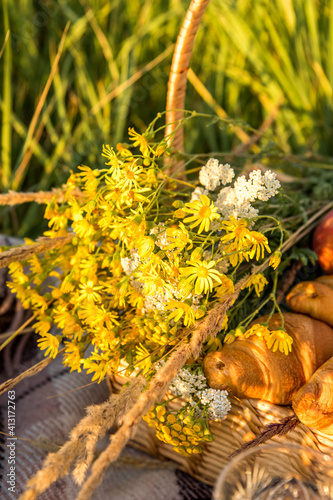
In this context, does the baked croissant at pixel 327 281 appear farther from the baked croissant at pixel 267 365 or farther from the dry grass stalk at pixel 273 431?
the dry grass stalk at pixel 273 431

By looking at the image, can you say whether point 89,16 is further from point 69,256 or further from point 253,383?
point 253,383

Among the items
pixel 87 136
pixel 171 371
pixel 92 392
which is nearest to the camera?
pixel 171 371

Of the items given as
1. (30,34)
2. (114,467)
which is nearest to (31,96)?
(30,34)

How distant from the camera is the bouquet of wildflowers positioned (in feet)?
1.77

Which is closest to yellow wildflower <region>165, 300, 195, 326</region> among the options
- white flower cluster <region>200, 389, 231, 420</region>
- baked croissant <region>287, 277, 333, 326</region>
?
white flower cluster <region>200, 389, 231, 420</region>

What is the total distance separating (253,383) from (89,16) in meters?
1.18

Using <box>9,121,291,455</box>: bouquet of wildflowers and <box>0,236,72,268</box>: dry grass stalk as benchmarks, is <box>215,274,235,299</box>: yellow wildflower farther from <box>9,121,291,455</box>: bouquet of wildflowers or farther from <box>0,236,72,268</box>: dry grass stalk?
<box>0,236,72,268</box>: dry grass stalk

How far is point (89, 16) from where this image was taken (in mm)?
1325

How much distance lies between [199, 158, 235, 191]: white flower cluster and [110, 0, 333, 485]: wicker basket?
4cm

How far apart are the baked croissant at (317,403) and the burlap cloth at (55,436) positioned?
9.7 inches

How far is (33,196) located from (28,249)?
0.11m

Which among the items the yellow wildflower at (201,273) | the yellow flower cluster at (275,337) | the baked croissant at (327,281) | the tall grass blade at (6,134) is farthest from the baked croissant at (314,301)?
the tall grass blade at (6,134)

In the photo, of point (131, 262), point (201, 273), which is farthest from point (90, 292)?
point (201, 273)

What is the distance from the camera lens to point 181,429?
59 centimetres
